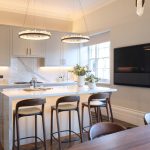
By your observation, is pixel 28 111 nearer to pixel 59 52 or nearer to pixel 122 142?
pixel 122 142

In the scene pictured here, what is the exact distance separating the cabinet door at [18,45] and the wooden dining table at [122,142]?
181 inches

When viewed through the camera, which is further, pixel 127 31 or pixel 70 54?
pixel 70 54

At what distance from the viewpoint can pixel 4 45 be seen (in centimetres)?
561

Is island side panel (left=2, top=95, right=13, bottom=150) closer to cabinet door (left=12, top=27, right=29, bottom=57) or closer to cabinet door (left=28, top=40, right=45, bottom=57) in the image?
cabinet door (left=12, top=27, right=29, bottom=57)

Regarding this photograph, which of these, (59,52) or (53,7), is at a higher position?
(53,7)

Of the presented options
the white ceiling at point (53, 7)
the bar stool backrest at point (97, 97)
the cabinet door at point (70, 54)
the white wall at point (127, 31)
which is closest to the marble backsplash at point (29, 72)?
the cabinet door at point (70, 54)

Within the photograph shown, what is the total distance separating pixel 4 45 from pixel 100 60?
288 cm

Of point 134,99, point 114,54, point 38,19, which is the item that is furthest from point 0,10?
point 134,99

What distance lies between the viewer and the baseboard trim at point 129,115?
4781mm

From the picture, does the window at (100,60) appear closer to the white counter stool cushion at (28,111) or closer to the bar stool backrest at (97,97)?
the bar stool backrest at (97,97)

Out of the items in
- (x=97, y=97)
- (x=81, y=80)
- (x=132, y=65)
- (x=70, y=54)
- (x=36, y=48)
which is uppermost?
(x=36, y=48)

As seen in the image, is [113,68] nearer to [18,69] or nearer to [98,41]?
[98,41]

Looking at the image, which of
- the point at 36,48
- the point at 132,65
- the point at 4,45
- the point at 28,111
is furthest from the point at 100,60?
the point at 28,111

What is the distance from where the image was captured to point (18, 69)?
6.17 meters
